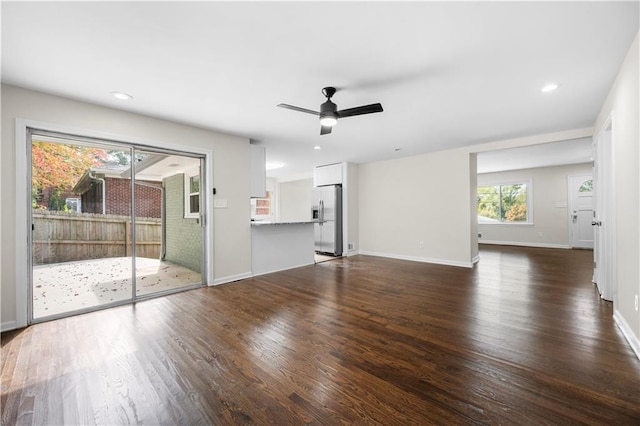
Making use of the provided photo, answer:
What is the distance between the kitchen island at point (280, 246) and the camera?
469 cm

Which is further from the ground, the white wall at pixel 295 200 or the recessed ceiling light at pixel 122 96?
the recessed ceiling light at pixel 122 96

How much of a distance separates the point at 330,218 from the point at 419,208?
2179mm

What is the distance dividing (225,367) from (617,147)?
402cm

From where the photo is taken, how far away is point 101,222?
323 cm

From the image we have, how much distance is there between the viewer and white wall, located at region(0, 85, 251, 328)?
8.29ft

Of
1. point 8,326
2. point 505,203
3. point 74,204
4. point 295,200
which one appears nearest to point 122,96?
point 74,204

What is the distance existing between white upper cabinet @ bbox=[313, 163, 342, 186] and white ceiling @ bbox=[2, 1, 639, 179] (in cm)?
330

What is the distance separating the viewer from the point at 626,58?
7.14ft

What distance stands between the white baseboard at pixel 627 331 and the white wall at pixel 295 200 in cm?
758

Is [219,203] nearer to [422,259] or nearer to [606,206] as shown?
[422,259]

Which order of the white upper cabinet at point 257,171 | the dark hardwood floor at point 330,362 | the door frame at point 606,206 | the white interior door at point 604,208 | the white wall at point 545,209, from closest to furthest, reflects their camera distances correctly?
the dark hardwood floor at point 330,362 < the door frame at point 606,206 < the white interior door at point 604,208 < the white upper cabinet at point 257,171 < the white wall at point 545,209

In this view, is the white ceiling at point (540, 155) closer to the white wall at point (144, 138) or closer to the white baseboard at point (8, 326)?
the white wall at point (144, 138)

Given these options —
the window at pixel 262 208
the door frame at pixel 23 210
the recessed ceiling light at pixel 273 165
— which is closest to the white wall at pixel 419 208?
the recessed ceiling light at pixel 273 165

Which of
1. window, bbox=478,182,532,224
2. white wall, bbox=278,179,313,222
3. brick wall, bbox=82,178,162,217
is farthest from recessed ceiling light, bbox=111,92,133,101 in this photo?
window, bbox=478,182,532,224
